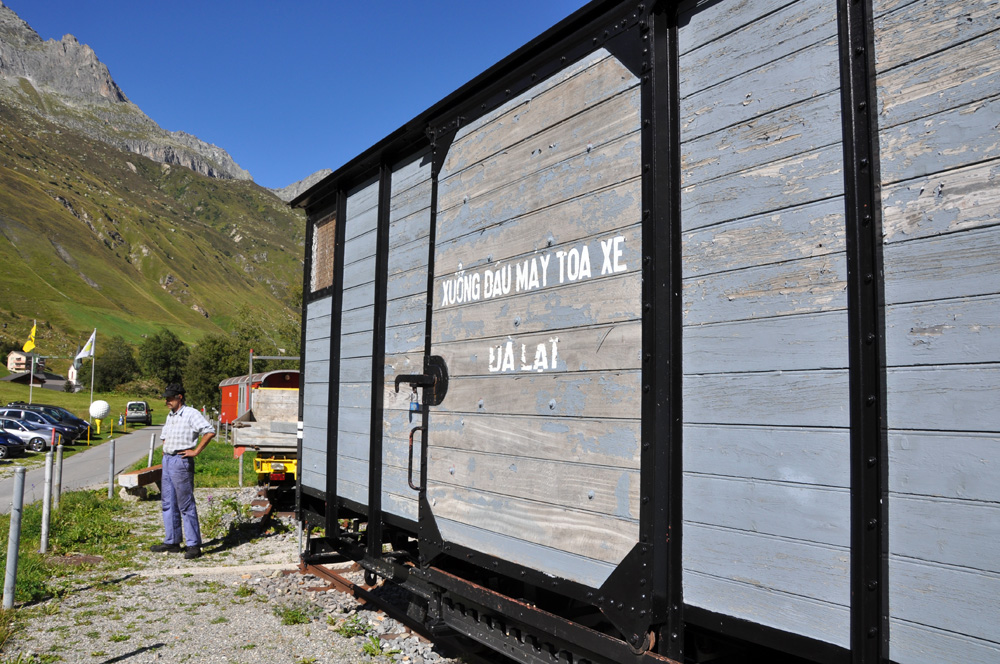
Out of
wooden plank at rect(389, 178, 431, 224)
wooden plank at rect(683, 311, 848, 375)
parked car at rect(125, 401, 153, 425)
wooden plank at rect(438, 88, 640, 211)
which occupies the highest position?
wooden plank at rect(389, 178, 431, 224)

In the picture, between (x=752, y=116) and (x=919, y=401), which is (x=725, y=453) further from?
(x=752, y=116)

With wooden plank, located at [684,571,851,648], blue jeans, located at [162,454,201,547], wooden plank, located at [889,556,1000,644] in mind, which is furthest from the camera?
blue jeans, located at [162,454,201,547]

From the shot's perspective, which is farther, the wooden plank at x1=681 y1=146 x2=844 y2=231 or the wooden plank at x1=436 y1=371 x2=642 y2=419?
the wooden plank at x1=436 y1=371 x2=642 y2=419

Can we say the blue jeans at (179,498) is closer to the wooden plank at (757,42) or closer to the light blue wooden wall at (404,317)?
the light blue wooden wall at (404,317)

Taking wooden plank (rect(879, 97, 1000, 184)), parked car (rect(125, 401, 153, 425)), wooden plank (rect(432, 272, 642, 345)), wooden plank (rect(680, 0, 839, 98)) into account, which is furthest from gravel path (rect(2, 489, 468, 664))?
parked car (rect(125, 401, 153, 425))

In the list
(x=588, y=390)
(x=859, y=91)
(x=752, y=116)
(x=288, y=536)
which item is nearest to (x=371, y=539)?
(x=588, y=390)

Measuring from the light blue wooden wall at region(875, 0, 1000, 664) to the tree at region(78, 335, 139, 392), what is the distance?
8249 centimetres

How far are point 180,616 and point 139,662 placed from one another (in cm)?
106

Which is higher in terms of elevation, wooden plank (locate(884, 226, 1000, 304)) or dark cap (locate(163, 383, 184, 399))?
wooden plank (locate(884, 226, 1000, 304))

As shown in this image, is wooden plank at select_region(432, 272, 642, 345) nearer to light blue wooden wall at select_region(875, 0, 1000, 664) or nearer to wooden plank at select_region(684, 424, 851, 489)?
wooden plank at select_region(684, 424, 851, 489)

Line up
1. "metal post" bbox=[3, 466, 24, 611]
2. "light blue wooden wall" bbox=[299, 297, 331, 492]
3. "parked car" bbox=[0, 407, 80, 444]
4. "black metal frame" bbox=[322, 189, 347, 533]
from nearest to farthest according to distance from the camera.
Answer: "metal post" bbox=[3, 466, 24, 611] → "black metal frame" bbox=[322, 189, 347, 533] → "light blue wooden wall" bbox=[299, 297, 331, 492] → "parked car" bbox=[0, 407, 80, 444]

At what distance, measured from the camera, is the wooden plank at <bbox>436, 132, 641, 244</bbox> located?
9.64 ft

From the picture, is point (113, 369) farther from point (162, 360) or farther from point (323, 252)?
point (323, 252)

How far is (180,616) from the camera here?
5.68 metres
